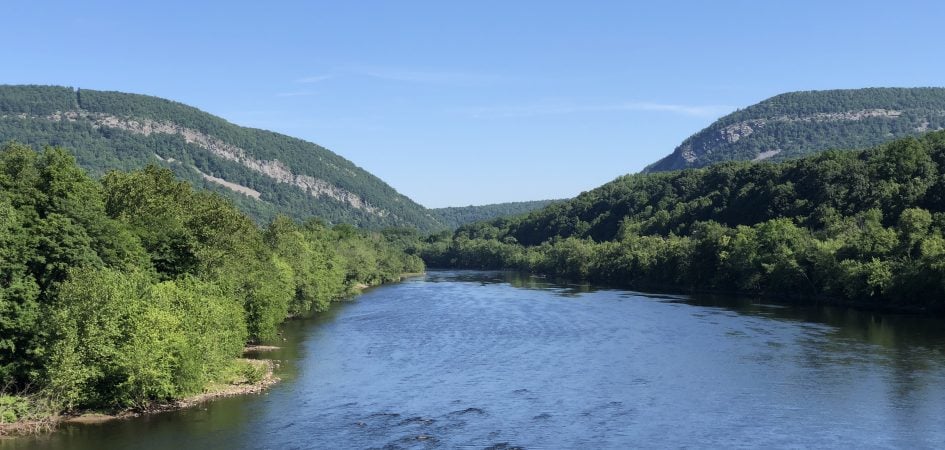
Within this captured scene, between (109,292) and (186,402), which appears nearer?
(109,292)

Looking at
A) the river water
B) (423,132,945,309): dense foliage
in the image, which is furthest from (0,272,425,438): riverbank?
(423,132,945,309): dense foliage

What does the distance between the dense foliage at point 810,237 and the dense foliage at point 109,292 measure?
59.7 metres

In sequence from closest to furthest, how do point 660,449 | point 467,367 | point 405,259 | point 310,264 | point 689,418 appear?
point 660,449
point 689,418
point 467,367
point 310,264
point 405,259

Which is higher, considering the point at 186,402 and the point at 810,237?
the point at 810,237

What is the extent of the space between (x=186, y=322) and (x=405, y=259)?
146416 millimetres

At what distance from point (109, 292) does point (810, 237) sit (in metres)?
90.3

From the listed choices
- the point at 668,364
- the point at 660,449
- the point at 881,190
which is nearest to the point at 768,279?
the point at 881,190

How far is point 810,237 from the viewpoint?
104375mm

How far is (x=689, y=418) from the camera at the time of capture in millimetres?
37719

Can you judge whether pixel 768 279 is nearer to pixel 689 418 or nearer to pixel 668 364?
pixel 668 364

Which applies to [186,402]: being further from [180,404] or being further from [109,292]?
[109,292]

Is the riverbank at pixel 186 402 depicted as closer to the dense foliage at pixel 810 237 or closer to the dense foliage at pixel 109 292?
the dense foliage at pixel 109 292

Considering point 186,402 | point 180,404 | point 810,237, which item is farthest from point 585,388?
point 810,237

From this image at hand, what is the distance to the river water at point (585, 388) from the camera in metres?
34.0
